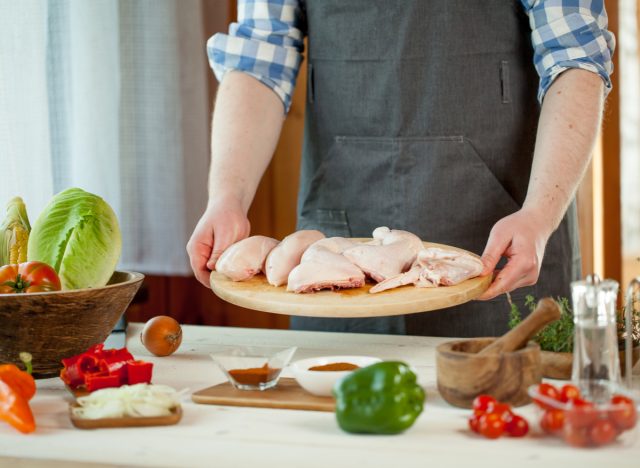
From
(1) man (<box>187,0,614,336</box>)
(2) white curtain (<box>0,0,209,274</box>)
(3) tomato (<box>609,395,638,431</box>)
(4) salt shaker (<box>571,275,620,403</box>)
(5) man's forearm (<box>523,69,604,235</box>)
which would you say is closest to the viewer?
(3) tomato (<box>609,395,638,431</box>)

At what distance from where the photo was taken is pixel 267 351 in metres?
1.29

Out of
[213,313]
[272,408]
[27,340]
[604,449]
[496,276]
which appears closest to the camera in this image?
[604,449]

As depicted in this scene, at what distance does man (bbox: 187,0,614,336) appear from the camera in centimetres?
195

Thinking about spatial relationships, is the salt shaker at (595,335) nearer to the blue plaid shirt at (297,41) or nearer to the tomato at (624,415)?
the tomato at (624,415)

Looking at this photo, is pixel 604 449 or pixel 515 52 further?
pixel 515 52

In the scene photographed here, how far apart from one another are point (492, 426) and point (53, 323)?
72 centimetres

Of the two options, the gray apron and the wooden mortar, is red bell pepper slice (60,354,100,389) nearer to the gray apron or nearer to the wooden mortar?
the wooden mortar

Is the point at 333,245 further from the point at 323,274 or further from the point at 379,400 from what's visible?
the point at 379,400

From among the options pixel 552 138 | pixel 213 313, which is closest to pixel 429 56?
pixel 552 138

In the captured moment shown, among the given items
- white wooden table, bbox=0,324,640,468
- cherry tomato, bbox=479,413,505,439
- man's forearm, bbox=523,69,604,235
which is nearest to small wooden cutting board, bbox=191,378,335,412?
white wooden table, bbox=0,324,640,468

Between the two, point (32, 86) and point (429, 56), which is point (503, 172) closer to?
point (429, 56)

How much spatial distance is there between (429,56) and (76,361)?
1.06 meters

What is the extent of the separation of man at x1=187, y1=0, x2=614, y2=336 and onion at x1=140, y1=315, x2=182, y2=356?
14.4 inches

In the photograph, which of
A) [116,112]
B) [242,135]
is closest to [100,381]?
[242,135]
